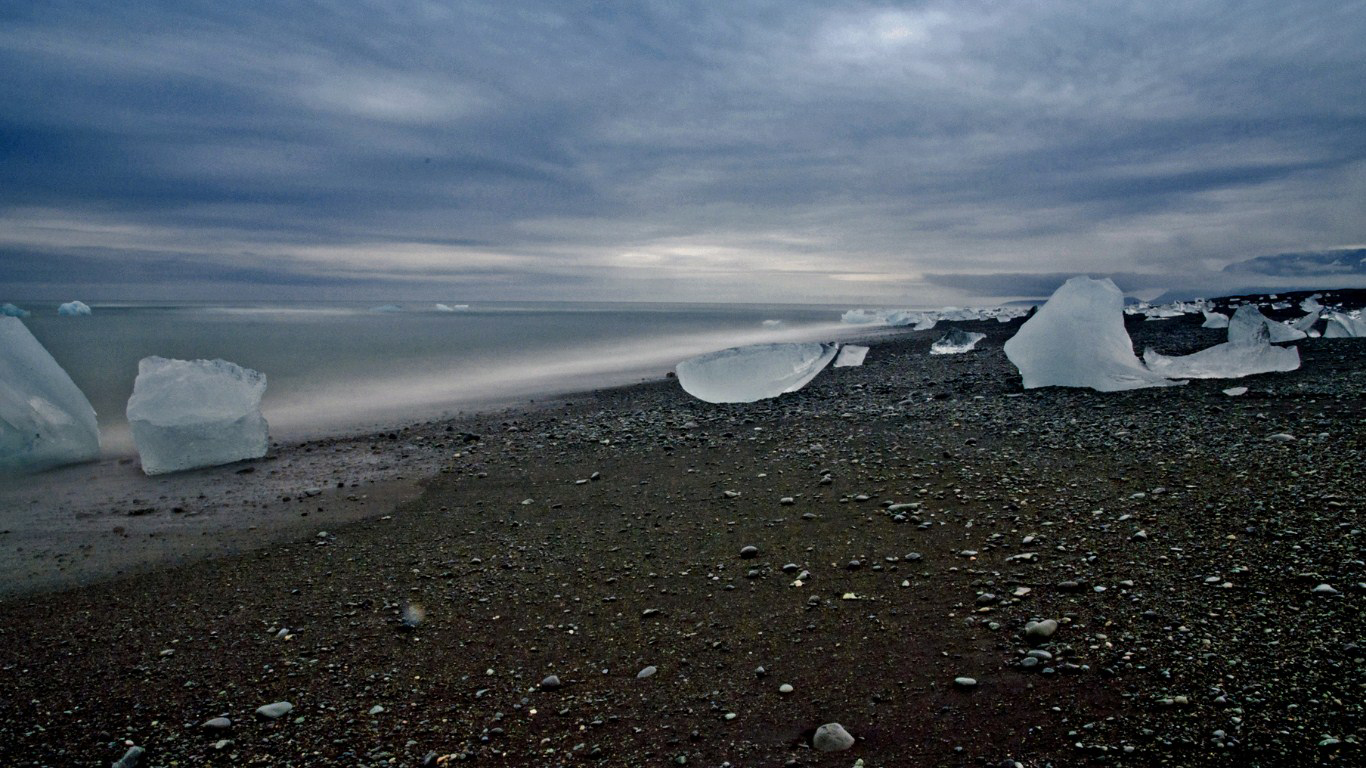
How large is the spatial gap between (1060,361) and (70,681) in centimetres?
970

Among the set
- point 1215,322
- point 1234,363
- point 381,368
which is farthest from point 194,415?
point 1215,322

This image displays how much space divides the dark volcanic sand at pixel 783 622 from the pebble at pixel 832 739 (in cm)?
5

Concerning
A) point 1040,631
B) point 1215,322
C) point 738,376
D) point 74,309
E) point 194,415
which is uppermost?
point 74,309

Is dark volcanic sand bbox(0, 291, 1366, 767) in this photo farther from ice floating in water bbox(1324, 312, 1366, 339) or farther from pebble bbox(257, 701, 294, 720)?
ice floating in water bbox(1324, 312, 1366, 339)

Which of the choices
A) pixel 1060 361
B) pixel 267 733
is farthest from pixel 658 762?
pixel 1060 361

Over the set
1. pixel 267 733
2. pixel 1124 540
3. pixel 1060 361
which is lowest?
pixel 267 733

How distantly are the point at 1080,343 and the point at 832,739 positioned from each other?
795cm

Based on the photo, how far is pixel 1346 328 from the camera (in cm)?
1381

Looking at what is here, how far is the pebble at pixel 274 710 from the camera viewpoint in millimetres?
2955

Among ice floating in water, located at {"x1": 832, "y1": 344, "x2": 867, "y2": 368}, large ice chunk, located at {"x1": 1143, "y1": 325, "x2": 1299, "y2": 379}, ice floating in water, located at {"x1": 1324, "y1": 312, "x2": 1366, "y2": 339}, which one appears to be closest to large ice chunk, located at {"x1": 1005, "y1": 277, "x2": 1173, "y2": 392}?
large ice chunk, located at {"x1": 1143, "y1": 325, "x2": 1299, "y2": 379}

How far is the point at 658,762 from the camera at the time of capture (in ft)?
8.46

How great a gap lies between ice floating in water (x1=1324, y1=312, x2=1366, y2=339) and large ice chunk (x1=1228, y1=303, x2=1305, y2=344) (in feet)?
2.18

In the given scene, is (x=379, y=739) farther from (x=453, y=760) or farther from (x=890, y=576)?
(x=890, y=576)

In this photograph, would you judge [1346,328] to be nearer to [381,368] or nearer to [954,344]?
[954,344]
